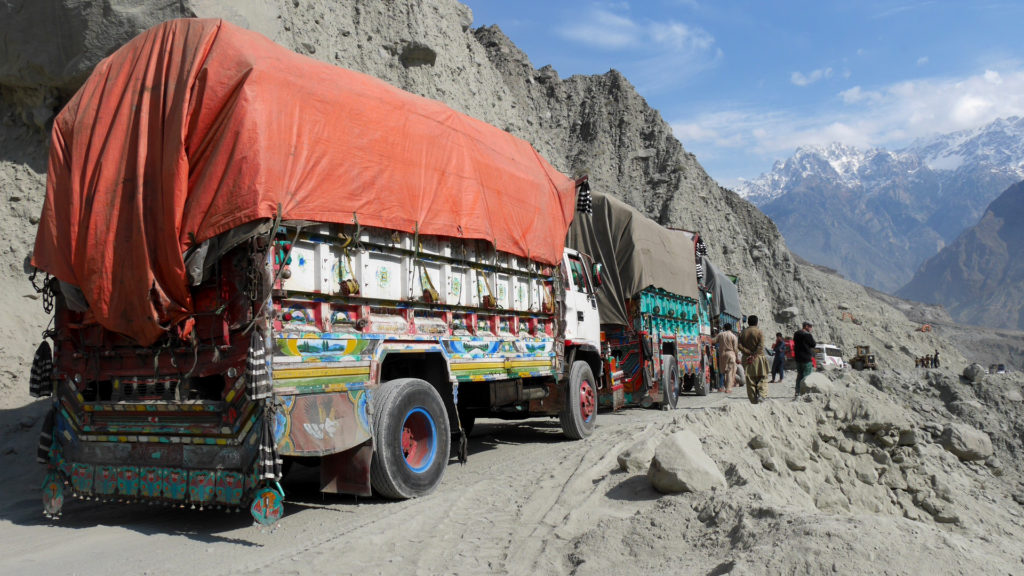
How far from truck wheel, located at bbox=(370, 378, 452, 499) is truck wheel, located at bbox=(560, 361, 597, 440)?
301 centimetres

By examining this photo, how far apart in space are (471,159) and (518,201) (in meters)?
1.03

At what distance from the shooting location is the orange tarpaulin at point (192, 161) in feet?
16.7

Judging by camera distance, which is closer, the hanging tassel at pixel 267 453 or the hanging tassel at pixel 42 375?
the hanging tassel at pixel 267 453

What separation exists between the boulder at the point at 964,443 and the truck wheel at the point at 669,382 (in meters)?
4.61

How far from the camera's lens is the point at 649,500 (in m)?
5.61

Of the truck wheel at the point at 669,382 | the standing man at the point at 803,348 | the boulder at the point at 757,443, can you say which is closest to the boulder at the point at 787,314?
the truck wheel at the point at 669,382

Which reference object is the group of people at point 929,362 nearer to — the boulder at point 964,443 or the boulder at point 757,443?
the boulder at point 964,443

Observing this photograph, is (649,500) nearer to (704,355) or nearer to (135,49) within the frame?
(135,49)

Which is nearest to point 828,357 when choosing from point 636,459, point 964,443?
point 964,443

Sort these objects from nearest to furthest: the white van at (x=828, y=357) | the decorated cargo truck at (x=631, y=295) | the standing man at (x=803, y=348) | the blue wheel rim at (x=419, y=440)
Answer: the blue wheel rim at (x=419, y=440) < the decorated cargo truck at (x=631, y=295) < the standing man at (x=803, y=348) < the white van at (x=828, y=357)

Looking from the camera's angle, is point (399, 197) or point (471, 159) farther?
point (471, 159)

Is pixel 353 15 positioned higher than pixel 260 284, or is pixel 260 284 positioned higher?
pixel 353 15

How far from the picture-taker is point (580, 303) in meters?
10.1

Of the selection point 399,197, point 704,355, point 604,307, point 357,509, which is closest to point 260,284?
point 399,197
